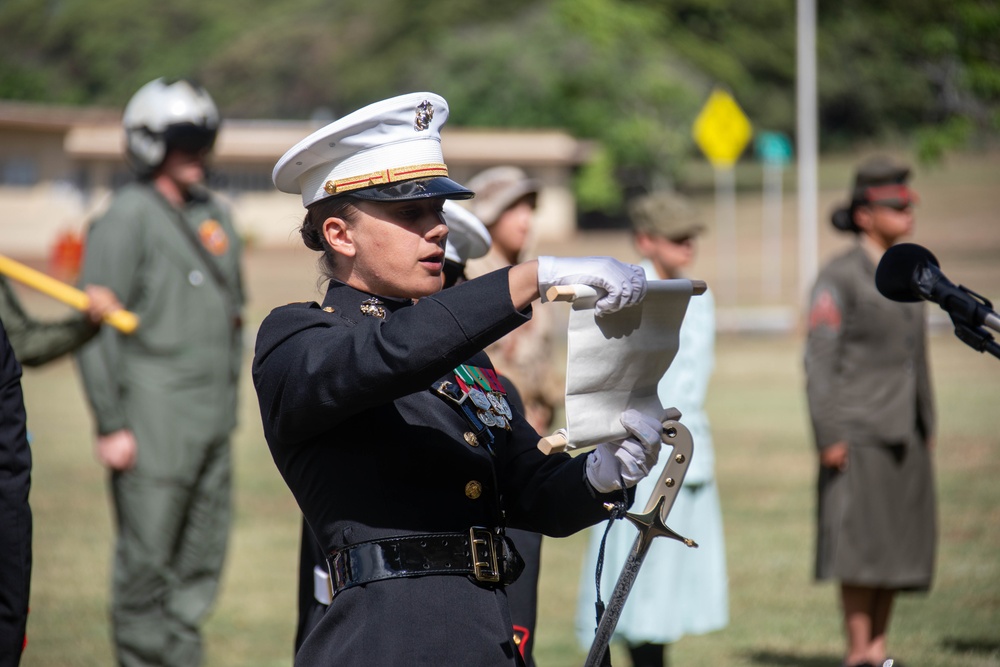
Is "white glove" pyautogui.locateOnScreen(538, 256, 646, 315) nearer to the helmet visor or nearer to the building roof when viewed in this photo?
the helmet visor

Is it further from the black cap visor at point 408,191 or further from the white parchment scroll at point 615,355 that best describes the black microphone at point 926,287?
the black cap visor at point 408,191

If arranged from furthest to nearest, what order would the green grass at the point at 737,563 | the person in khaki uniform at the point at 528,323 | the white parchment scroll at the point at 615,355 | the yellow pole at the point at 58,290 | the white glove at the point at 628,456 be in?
the green grass at the point at 737,563 → the person in khaki uniform at the point at 528,323 → the yellow pole at the point at 58,290 → the white glove at the point at 628,456 → the white parchment scroll at the point at 615,355

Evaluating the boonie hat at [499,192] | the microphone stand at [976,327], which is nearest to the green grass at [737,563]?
the boonie hat at [499,192]

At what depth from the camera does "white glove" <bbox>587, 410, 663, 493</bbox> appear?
8.01 feet

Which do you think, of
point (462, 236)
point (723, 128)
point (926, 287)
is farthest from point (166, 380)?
point (723, 128)

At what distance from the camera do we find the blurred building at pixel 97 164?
42.1 meters

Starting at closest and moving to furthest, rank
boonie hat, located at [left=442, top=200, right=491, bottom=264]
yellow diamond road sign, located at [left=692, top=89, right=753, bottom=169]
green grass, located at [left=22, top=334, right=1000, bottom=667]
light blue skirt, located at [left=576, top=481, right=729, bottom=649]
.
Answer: boonie hat, located at [left=442, top=200, right=491, bottom=264]
light blue skirt, located at [left=576, top=481, right=729, bottom=649]
green grass, located at [left=22, top=334, right=1000, bottom=667]
yellow diamond road sign, located at [left=692, top=89, right=753, bottom=169]

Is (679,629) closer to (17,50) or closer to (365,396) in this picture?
(365,396)

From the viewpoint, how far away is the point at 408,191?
102 inches

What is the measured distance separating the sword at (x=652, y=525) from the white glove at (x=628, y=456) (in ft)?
0.24

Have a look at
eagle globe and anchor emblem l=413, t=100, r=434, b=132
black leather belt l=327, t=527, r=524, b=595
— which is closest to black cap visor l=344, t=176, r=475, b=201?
eagle globe and anchor emblem l=413, t=100, r=434, b=132

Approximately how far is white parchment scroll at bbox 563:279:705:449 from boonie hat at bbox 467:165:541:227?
3.02m

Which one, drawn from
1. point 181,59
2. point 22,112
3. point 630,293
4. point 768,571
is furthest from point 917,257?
point 181,59

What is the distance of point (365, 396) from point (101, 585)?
626cm
